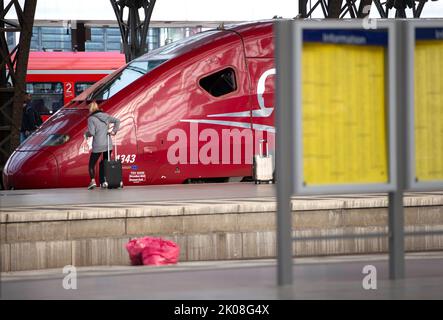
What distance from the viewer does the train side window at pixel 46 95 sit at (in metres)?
37.2

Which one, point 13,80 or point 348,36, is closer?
point 348,36

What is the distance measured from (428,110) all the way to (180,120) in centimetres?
1074

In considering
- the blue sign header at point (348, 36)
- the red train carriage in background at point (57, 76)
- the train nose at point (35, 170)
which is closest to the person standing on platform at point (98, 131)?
the train nose at point (35, 170)

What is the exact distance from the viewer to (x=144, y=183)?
67.0ft

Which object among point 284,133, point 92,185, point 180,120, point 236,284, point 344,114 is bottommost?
point 236,284

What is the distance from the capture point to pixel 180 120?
2016 centimetres

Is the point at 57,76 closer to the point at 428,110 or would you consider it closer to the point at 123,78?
the point at 123,78

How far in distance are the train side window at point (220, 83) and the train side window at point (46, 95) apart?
17.3 meters

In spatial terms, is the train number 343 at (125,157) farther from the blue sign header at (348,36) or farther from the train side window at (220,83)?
the blue sign header at (348,36)

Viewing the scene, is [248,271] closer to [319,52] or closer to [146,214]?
[319,52]

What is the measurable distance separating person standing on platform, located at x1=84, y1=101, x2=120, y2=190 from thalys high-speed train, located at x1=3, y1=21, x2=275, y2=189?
43cm

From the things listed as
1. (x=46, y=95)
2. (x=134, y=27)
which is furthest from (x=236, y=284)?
(x=46, y=95)

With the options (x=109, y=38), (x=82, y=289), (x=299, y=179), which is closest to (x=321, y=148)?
(x=299, y=179)

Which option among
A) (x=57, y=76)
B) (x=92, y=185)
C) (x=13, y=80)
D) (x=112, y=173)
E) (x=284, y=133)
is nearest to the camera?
(x=284, y=133)
